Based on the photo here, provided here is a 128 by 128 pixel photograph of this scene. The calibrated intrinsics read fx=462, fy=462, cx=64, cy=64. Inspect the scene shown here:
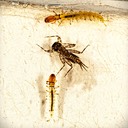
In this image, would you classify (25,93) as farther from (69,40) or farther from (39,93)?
(69,40)

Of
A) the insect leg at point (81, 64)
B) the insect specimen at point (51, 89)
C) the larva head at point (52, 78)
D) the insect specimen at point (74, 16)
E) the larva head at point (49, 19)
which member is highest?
the insect specimen at point (74, 16)

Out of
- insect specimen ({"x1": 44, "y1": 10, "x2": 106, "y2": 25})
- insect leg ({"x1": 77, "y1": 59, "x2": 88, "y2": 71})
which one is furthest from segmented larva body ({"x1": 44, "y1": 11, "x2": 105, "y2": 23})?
insect leg ({"x1": 77, "y1": 59, "x2": 88, "y2": 71})

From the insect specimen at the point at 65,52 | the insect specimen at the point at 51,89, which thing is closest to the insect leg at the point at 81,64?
the insect specimen at the point at 65,52

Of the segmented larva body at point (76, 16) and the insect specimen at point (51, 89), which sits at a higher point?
the segmented larva body at point (76, 16)

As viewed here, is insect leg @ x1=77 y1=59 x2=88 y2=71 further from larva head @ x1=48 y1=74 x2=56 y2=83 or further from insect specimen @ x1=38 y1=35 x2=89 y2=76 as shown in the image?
larva head @ x1=48 y1=74 x2=56 y2=83

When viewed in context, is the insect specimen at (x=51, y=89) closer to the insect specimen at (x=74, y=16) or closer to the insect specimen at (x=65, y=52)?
the insect specimen at (x=65, y=52)

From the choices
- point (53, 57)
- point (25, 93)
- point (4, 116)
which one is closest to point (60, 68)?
point (53, 57)

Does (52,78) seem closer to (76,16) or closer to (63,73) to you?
(63,73)
